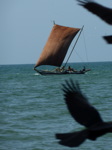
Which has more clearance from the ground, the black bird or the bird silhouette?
the bird silhouette

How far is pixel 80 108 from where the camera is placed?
2.11 m

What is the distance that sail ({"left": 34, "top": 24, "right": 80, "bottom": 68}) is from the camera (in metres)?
52.6

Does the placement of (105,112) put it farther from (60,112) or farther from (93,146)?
(93,146)

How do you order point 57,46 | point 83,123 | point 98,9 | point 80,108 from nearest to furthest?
1. point 98,9
2. point 83,123
3. point 80,108
4. point 57,46

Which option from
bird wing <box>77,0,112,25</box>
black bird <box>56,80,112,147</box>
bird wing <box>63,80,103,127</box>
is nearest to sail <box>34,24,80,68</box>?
bird wing <box>63,80,103,127</box>

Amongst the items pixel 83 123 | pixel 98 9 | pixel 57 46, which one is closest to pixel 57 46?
pixel 57 46

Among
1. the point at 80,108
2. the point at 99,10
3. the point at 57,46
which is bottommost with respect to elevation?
the point at 57,46

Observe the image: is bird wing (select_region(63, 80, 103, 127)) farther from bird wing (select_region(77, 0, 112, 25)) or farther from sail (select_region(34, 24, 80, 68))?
sail (select_region(34, 24, 80, 68))

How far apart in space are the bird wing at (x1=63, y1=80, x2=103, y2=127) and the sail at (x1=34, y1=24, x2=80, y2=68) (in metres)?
49.6

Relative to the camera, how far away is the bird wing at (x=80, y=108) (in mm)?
1866

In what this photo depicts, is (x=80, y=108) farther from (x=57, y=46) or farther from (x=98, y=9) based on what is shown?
(x=57, y=46)

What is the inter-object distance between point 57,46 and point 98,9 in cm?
5136

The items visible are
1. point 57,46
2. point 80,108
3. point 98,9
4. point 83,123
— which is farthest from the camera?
point 57,46

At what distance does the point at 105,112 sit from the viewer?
2033 centimetres
